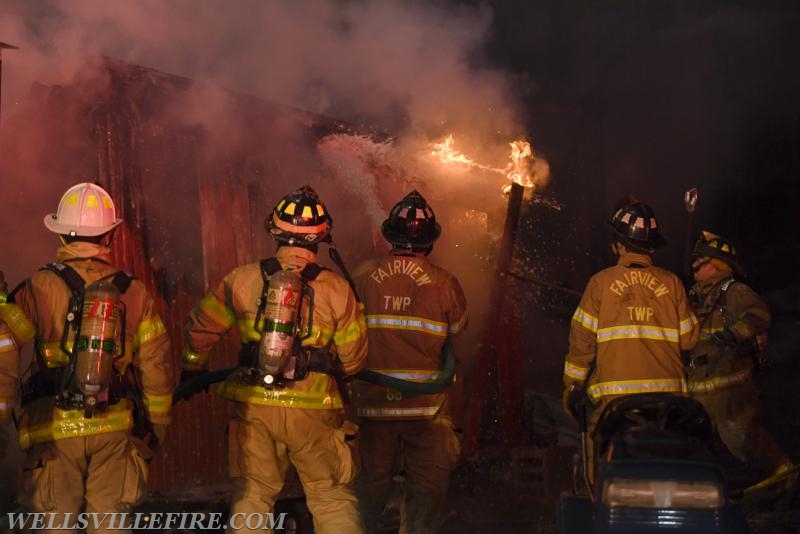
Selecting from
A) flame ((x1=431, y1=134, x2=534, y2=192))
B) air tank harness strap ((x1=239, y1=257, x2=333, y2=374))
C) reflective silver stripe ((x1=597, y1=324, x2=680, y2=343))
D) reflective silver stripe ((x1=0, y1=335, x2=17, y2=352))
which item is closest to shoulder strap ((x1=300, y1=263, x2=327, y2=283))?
air tank harness strap ((x1=239, y1=257, x2=333, y2=374))

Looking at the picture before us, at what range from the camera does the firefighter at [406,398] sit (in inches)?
223

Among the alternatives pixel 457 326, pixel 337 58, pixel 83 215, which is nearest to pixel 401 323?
pixel 457 326

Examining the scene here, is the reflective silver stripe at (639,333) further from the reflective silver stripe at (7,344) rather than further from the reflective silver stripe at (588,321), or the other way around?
the reflective silver stripe at (7,344)

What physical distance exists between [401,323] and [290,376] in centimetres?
110

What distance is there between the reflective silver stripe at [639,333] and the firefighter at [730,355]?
162cm

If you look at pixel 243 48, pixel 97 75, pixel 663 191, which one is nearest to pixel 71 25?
pixel 97 75

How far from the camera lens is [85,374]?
429 cm

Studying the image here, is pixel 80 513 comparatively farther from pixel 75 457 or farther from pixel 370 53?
pixel 370 53

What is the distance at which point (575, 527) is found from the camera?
4359 millimetres

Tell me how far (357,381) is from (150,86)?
2.88 metres

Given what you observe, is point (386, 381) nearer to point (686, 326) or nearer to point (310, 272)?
point (310, 272)

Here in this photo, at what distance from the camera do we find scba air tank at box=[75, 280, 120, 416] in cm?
429

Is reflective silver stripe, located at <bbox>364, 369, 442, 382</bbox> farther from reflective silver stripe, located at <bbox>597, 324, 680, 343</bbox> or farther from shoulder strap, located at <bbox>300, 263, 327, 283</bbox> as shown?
reflective silver stripe, located at <bbox>597, 324, 680, 343</bbox>

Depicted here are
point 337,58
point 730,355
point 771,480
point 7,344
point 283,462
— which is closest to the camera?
point 7,344
